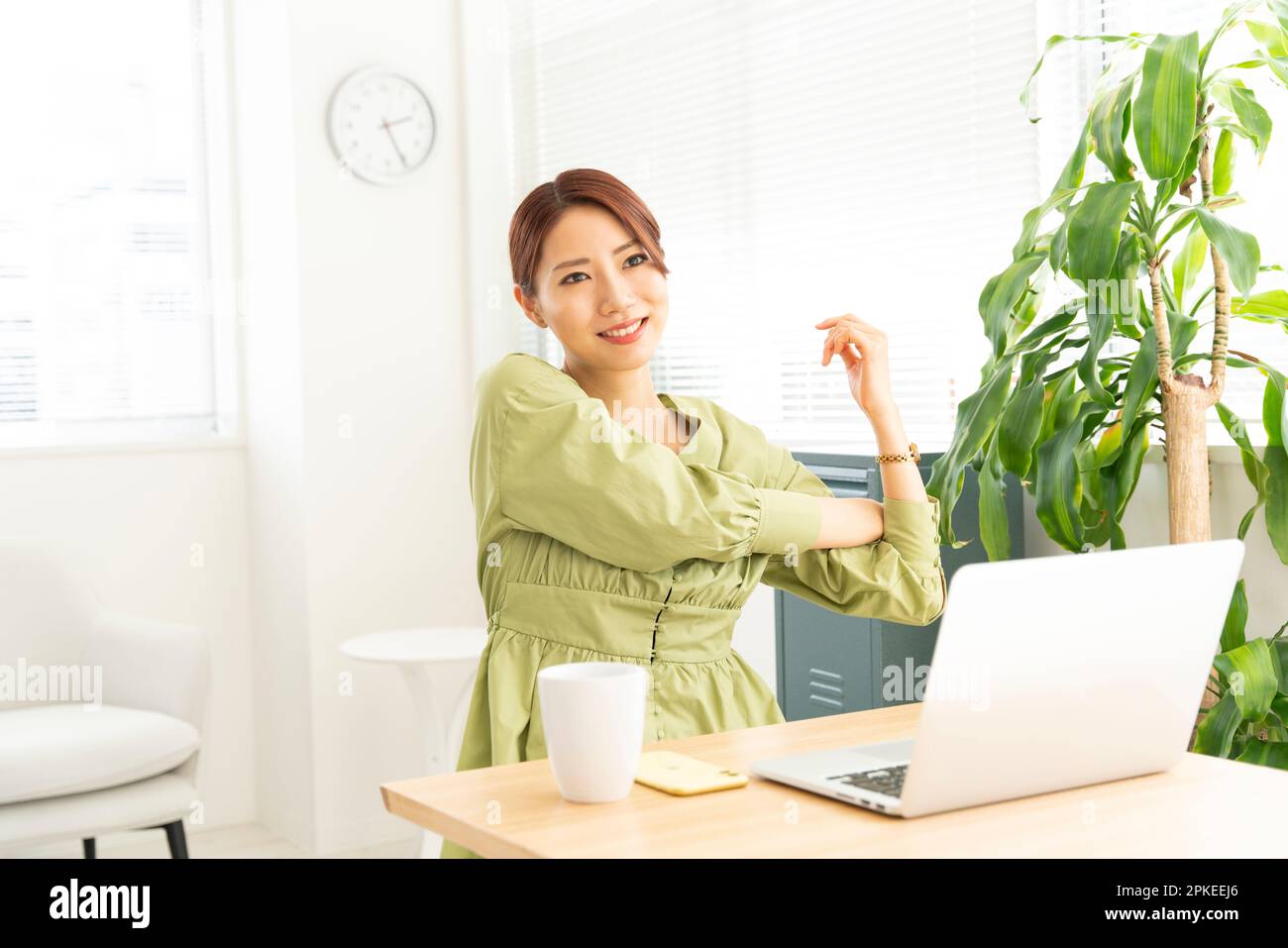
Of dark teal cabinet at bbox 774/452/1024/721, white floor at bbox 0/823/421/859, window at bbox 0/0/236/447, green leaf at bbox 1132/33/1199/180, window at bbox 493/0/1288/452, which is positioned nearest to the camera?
green leaf at bbox 1132/33/1199/180

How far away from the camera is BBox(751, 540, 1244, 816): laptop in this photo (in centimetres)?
101

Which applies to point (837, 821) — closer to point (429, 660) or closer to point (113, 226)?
point (429, 660)

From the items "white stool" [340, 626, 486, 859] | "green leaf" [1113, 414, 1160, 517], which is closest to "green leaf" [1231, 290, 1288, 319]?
"green leaf" [1113, 414, 1160, 517]

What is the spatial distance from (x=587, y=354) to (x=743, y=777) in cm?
57

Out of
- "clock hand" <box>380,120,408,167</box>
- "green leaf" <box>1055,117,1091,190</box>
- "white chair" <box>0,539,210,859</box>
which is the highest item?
"clock hand" <box>380,120,408,167</box>

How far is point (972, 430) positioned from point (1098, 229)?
1.29 feet

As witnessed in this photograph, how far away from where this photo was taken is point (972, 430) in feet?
7.28

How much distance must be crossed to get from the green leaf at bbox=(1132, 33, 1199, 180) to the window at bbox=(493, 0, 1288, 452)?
0.60 m

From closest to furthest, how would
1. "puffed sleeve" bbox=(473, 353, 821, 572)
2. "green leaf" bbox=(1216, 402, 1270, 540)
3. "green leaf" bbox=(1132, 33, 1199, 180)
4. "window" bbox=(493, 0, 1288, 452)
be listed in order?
"puffed sleeve" bbox=(473, 353, 821, 572) → "green leaf" bbox=(1132, 33, 1199, 180) → "green leaf" bbox=(1216, 402, 1270, 540) → "window" bbox=(493, 0, 1288, 452)

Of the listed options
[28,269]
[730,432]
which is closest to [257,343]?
[28,269]

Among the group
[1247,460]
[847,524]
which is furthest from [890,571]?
[1247,460]

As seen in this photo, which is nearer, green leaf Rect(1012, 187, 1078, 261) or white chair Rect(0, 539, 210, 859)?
green leaf Rect(1012, 187, 1078, 261)

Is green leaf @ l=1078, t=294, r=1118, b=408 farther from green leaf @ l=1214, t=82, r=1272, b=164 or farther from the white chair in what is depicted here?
the white chair

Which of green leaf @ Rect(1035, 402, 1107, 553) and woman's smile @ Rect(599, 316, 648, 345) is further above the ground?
woman's smile @ Rect(599, 316, 648, 345)
